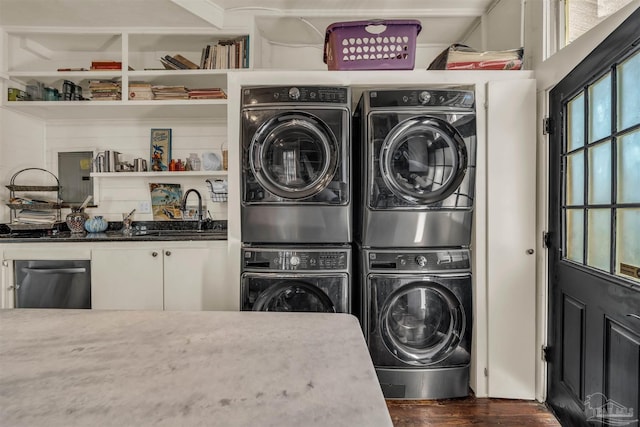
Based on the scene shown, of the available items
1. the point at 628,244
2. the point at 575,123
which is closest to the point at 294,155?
the point at 575,123

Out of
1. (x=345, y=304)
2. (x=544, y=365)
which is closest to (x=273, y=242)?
(x=345, y=304)

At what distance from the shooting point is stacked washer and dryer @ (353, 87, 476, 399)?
1.89 metres

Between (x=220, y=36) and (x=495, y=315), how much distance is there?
3.07 metres

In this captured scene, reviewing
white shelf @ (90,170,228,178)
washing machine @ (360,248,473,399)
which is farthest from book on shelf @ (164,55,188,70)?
washing machine @ (360,248,473,399)

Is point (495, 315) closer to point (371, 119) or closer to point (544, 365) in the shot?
point (544, 365)

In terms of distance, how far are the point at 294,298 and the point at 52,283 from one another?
186 cm

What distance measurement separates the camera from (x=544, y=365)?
1.91m

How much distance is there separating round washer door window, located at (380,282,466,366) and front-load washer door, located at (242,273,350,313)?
29 cm

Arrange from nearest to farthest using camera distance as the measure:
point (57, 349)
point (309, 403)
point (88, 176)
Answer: point (309, 403) → point (57, 349) → point (88, 176)

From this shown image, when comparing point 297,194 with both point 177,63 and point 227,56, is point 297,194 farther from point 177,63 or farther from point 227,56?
point 177,63

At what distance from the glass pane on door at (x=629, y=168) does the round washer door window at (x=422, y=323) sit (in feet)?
3.15

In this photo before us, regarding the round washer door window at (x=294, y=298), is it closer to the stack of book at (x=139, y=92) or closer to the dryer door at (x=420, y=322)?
the dryer door at (x=420, y=322)

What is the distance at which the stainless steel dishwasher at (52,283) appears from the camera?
2350mm

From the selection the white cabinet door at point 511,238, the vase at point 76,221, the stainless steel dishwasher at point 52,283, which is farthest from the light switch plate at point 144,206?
the white cabinet door at point 511,238
